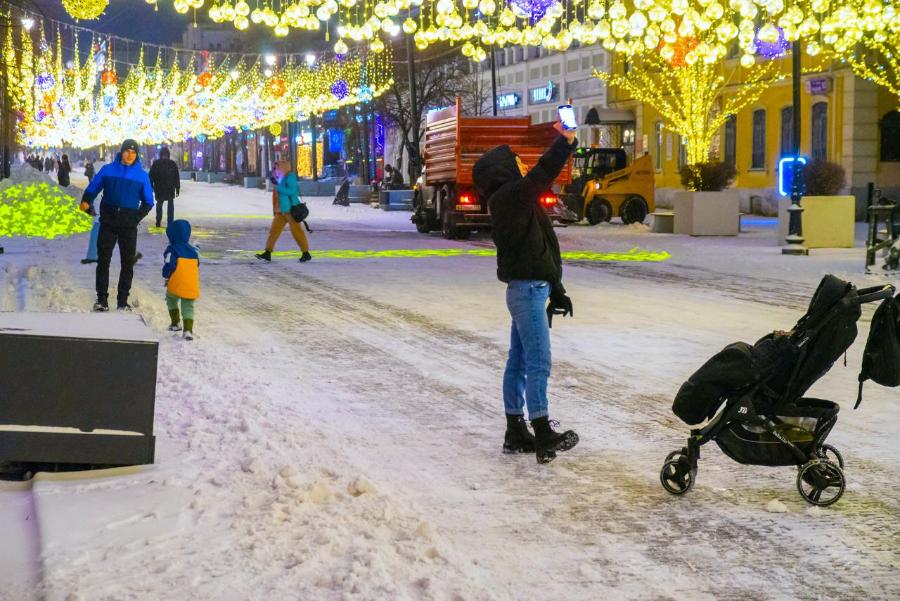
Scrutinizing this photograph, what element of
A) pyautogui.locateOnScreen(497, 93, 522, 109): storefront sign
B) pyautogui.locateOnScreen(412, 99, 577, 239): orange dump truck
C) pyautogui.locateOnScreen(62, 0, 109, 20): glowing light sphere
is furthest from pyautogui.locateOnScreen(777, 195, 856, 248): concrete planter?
pyautogui.locateOnScreen(497, 93, 522, 109): storefront sign

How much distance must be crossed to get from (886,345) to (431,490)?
7.35ft

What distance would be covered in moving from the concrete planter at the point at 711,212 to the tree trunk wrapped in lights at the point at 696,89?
305cm

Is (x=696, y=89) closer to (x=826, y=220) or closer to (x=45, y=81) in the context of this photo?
(x=826, y=220)

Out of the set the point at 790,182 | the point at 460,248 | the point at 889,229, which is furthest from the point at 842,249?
the point at 460,248

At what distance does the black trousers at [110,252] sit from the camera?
13.9 meters

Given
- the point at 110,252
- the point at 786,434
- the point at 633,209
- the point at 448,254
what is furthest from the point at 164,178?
the point at 786,434

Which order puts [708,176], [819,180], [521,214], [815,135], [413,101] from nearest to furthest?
[521,214], [819,180], [708,176], [815,135], [413,101]

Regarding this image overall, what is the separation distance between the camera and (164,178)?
2878 centimetres

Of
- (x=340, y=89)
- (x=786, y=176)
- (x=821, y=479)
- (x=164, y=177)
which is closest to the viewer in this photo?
(x=821, y=479)

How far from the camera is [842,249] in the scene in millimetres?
24156

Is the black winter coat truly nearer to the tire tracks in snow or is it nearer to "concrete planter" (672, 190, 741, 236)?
"concrete planter" (672, 190, 741, 236)

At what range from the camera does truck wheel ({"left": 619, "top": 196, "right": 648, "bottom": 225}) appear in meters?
35.0

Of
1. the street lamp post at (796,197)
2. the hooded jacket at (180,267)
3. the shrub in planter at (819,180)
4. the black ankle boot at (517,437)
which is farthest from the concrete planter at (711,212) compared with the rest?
the black ankle boot at (517,437)

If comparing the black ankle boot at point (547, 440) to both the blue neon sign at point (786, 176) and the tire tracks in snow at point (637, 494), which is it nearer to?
Answer: the tire tracks in snow at point (637, 494)
